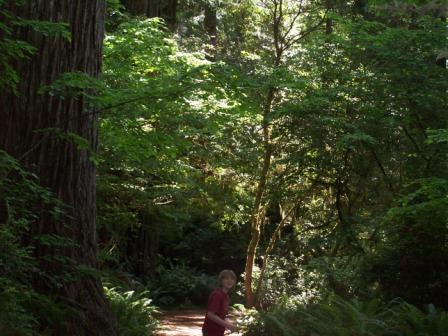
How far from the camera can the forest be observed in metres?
6.75

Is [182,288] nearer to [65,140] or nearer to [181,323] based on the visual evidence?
[181,323]

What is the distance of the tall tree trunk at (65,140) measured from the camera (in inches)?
272

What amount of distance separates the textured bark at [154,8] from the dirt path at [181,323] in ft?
25.6

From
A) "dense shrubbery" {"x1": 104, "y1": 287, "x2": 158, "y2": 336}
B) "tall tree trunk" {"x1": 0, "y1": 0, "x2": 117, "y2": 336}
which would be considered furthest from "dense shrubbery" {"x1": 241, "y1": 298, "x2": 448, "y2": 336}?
"tall tree trunk" {"x1": 0, "y1": 0, "x2": 117, "y2": 336}

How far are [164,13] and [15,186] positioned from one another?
1424 centimetres

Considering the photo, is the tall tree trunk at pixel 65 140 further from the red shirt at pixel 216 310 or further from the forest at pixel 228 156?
the red shirt at pixel 216 310

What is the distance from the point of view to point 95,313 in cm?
751

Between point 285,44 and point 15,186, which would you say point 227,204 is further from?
point 15,186

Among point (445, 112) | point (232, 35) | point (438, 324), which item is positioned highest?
point (232, 35)

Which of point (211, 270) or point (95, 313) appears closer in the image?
point (95, 313)

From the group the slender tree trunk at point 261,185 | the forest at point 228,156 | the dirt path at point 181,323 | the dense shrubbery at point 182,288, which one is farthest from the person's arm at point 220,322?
the dense shrubbery at point 182,288

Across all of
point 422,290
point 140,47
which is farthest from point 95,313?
point 422,290

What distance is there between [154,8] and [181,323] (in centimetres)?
847

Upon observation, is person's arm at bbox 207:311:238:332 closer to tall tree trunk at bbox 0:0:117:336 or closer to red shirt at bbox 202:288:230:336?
red shirt at bbox 202:288:230:336
